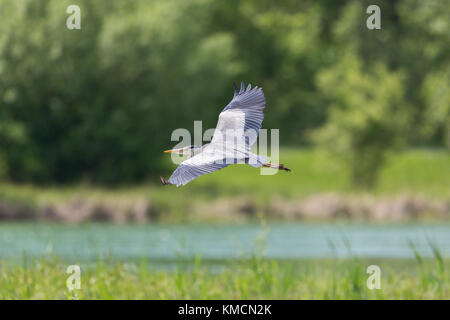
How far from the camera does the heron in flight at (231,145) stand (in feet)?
16.0

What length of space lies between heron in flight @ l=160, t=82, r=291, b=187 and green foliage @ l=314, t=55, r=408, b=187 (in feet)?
92.9

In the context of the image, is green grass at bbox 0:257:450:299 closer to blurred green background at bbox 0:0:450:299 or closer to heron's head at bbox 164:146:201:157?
heron's head at bbox 164:146:201:157

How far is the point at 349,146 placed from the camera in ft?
112

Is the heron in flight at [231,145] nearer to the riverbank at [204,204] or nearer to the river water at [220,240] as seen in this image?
the river water at [220,240]

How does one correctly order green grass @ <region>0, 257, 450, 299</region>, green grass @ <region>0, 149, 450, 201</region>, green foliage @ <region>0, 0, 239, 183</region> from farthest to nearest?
green foliage @ <region>0, 0, 239, 183</region>, green grass @ <region>0, 149, 450, 201</region>, green grass @ <region>0, 257, 450, 299</region>

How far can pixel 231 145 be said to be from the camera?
→ 525cm

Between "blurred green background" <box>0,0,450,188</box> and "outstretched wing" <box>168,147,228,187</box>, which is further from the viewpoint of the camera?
"blurred green background" <box>0,0,450,188</box>

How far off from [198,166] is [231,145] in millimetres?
385

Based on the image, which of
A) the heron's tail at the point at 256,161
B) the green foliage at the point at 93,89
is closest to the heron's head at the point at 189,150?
the heron's tail at the point at 256,161

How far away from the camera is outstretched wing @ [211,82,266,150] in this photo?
536 centimetres

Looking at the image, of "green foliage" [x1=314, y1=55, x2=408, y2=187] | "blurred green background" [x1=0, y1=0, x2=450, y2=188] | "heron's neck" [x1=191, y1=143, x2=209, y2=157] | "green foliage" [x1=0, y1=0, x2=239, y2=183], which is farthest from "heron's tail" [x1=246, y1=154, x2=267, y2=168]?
"green foliage" [x1=314, y1=55, x2=408, y2=187]

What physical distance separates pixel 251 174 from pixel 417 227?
13.7 meters

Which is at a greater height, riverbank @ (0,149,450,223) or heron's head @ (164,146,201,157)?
riverbank @ (0,149,450,223)
